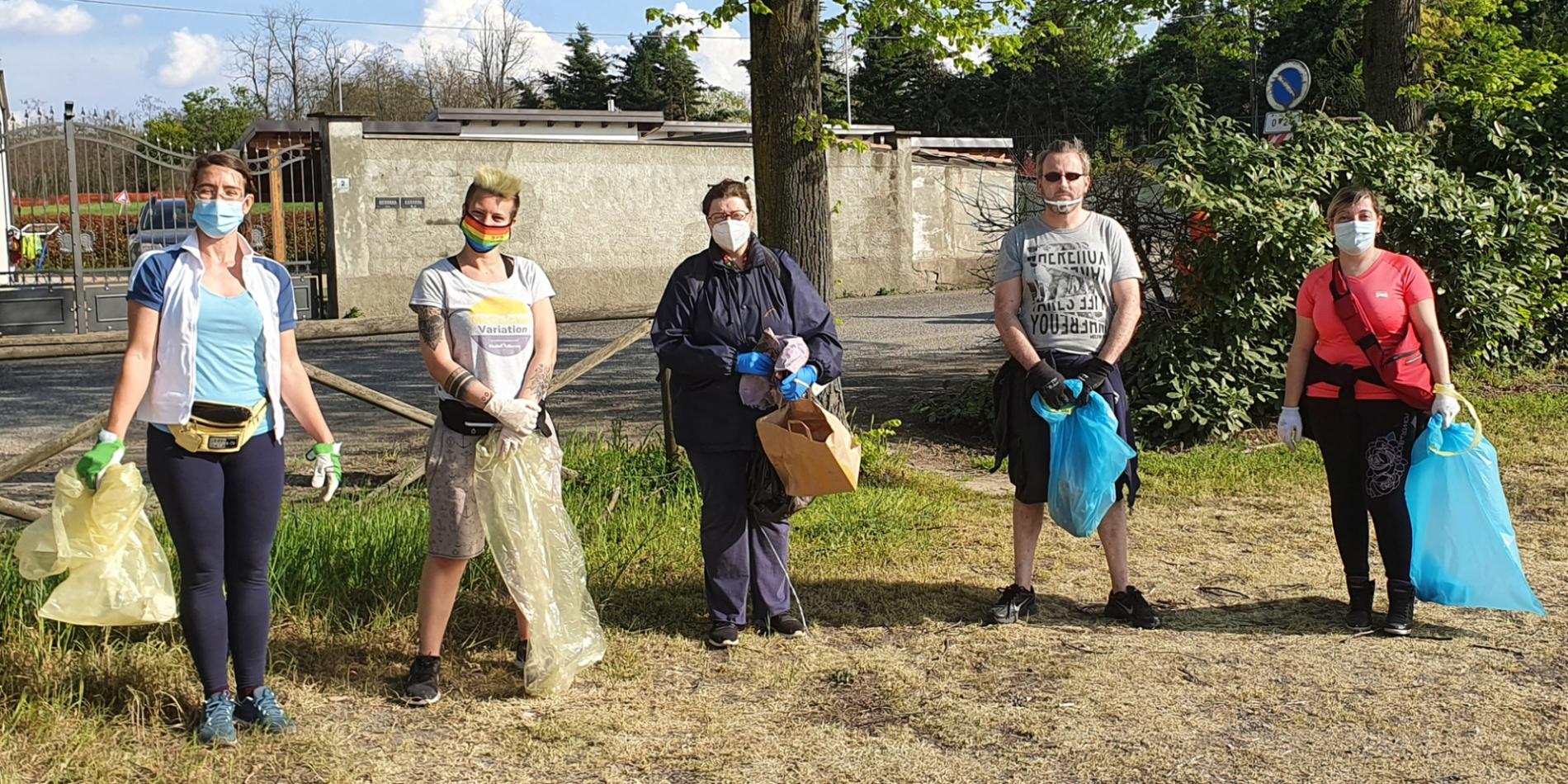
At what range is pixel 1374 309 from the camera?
4.96 meters

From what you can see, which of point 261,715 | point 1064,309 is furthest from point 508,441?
point 1064,309

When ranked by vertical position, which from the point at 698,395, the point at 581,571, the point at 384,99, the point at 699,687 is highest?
the point at 384,99

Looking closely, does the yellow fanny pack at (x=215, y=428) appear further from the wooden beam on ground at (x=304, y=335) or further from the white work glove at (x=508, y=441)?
the wooden beam on ground at (x=304, y=335)

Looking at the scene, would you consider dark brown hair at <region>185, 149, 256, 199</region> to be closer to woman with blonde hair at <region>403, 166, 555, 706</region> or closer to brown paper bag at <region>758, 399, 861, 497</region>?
woman with blonde hair at <region>403, 166, 555, 706</region>

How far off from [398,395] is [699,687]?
25.4 ft

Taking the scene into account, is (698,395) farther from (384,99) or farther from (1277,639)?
(384,99)

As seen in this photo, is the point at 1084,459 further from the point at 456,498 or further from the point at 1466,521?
the point at 456,498

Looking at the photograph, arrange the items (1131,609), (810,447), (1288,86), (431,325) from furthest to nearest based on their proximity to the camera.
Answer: (1288,86) → (1131,609) → (810,447) → (431,325)

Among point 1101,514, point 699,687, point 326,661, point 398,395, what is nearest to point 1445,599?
point 1101,514

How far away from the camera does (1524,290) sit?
10.3 m

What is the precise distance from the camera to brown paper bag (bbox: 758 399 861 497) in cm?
484

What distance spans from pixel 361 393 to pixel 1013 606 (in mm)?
3590

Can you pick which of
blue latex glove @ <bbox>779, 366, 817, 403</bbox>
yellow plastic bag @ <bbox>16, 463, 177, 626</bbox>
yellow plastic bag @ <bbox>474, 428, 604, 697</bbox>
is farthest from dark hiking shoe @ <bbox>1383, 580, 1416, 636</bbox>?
yellow plastic bag @ <bbox>16, 463, 177, 626</bbox>

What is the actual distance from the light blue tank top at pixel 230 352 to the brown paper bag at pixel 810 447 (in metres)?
1.71
